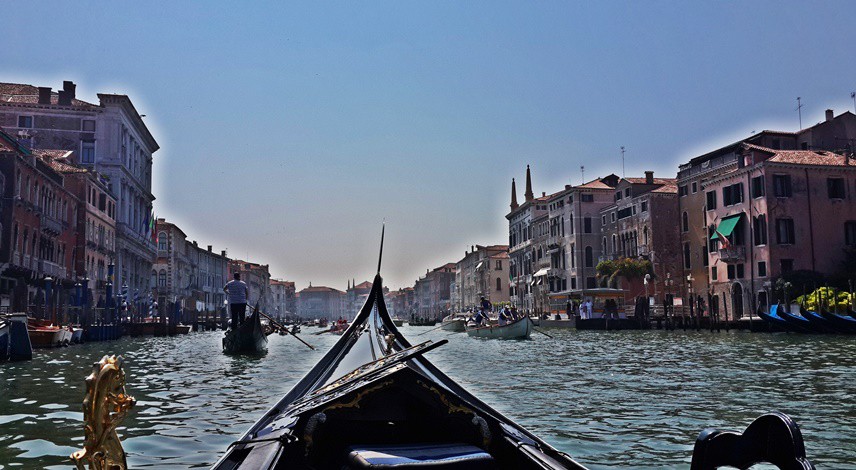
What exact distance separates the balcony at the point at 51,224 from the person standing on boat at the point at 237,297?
11760 millimetres

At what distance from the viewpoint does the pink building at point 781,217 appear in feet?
79.7

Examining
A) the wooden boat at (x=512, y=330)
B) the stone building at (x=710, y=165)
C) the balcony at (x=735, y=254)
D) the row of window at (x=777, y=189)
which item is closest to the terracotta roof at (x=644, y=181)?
the stone building at (x=710, y=165)

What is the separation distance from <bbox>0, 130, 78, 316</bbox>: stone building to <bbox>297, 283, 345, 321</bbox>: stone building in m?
98.3

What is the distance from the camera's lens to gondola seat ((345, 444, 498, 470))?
6.97 ft

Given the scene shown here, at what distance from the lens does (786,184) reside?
80.2 feet

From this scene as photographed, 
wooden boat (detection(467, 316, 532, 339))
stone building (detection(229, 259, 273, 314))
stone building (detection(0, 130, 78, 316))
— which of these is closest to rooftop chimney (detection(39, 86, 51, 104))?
stone building (detection(0, 130, 78, 316))

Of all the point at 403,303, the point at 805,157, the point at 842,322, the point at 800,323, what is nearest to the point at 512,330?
the point at 800,323

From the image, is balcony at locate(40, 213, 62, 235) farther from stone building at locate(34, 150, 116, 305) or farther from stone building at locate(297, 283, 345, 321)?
stone building at locate(297, 283, 345, 321)

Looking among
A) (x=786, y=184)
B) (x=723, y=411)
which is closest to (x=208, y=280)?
(x=786, y=184)

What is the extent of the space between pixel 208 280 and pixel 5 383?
5390 cm

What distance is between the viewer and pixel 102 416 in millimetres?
1575

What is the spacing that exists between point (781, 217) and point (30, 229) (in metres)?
24.0

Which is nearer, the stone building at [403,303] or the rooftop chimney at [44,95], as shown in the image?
the rooftop chimney at [44,95]

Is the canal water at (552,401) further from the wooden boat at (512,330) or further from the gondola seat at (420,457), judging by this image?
the wooden boat at (512,330)
